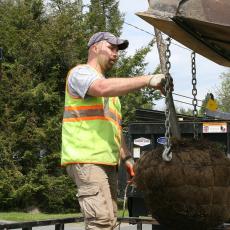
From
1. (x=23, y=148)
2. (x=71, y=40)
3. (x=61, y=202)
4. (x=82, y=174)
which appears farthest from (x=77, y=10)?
(x=82, y=174)

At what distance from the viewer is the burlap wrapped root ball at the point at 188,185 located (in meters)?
3.31

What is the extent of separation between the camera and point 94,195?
3.83m

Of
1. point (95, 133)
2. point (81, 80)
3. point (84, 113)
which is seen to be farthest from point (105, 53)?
point (95, 133)

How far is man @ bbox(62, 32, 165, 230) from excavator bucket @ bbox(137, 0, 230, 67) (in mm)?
423

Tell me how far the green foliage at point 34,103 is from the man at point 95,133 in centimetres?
1362

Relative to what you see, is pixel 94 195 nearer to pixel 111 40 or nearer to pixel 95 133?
pixel 95 133

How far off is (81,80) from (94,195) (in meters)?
0.71

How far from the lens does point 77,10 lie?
798 inches

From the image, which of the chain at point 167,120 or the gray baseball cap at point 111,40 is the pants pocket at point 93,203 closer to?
the chain at point 167,120

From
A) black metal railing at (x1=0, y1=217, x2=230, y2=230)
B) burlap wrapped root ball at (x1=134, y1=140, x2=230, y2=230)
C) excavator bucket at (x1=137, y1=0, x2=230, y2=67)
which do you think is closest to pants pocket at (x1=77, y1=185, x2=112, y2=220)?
burlap wrapped root ball at (x1=134, y1=140, x2=230, y2=230)

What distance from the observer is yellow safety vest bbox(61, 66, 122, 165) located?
12.9 ft

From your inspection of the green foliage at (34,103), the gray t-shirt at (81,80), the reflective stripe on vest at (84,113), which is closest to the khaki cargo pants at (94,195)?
the reflective stripe on vest at (84,113)

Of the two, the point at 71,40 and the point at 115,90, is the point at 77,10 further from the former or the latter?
the point at 115,90

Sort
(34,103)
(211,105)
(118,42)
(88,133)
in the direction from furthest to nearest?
(34,103) → (211,105) → (118,42) → (88,133)
